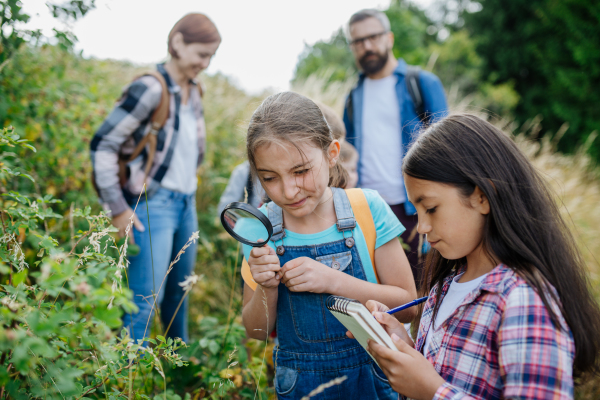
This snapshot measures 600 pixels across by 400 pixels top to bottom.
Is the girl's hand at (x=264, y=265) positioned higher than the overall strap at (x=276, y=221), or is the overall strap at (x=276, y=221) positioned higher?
the overall strap at (x=276, y=221)

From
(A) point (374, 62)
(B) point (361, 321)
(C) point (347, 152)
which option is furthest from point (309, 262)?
(A) point (374, 62)

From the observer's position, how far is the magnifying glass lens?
4.78 feet

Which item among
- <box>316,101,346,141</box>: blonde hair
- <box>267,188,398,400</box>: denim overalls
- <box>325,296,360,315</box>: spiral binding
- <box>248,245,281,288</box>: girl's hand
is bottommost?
<box>267,188,398,400</box>: denim overalls

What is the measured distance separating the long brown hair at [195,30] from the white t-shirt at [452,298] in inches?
88.4

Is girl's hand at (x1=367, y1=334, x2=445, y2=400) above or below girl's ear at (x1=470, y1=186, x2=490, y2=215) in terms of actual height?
below

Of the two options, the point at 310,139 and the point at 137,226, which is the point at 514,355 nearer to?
the point at 310,139

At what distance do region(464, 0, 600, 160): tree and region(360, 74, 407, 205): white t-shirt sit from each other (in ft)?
23.5

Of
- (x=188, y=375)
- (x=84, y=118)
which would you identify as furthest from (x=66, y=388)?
(x=84, y=118)

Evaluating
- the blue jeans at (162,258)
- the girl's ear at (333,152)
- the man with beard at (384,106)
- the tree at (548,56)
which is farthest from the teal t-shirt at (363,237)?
the tree at (548,56)

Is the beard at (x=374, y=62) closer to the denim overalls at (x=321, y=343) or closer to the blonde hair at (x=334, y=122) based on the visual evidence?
the blonde hair at (x=334, y=122)

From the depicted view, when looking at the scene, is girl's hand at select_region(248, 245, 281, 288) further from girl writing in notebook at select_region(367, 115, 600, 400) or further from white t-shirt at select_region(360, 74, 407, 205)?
white t-shirt at select_region(360, 74, 407, 205)

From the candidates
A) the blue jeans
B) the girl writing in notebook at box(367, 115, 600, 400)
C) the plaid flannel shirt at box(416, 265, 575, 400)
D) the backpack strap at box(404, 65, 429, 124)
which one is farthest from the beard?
the plaid flannel shirt at box(416, 265, 575, 400)

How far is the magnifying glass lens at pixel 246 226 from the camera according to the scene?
1457mm

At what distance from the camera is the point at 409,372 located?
111 centimetres
